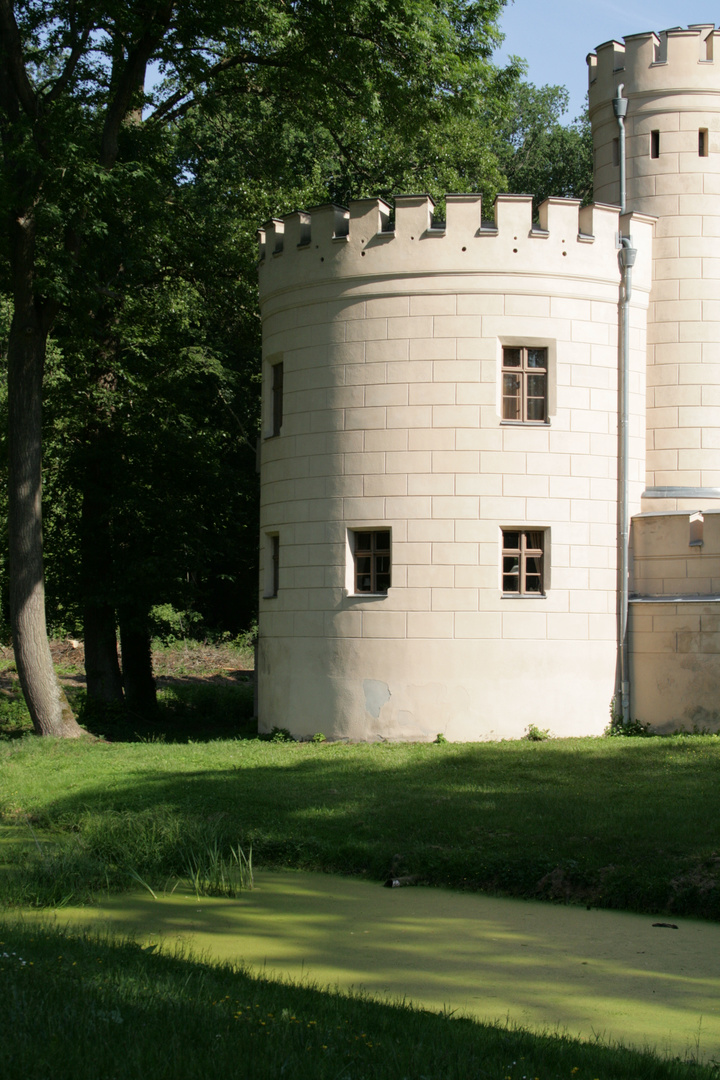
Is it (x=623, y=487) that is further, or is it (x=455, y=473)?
(x=623, y=487)

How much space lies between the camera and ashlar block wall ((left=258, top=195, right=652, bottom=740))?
16828 mm

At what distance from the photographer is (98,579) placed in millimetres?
21844

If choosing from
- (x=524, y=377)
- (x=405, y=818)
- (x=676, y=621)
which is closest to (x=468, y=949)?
(x=405, y=818)

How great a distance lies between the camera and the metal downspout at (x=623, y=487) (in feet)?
57.0

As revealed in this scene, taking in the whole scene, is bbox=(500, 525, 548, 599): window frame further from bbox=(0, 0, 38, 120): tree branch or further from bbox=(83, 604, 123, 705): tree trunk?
bbox=(0, 0, 38, 120): tree branch

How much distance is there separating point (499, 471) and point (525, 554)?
1319 mm

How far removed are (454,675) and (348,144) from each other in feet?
44.4

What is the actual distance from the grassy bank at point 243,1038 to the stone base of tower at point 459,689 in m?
11.0

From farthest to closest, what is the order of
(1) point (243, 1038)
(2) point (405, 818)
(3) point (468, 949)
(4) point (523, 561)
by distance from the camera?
(4) point (523, 561), (2) point (405, 818), (3) point (468, 949), (1) point (243, 1038)

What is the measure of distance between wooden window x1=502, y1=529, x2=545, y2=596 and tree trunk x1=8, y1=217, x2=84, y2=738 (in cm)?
727

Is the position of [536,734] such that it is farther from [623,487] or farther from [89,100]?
[89,100]

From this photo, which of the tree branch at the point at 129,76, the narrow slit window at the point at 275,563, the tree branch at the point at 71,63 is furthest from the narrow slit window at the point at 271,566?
the tree branch at the point at 71,63

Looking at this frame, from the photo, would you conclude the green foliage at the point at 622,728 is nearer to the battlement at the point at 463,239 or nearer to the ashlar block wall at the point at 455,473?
the ashlar block wall at the point at 455,473

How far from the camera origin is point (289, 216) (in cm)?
1852
